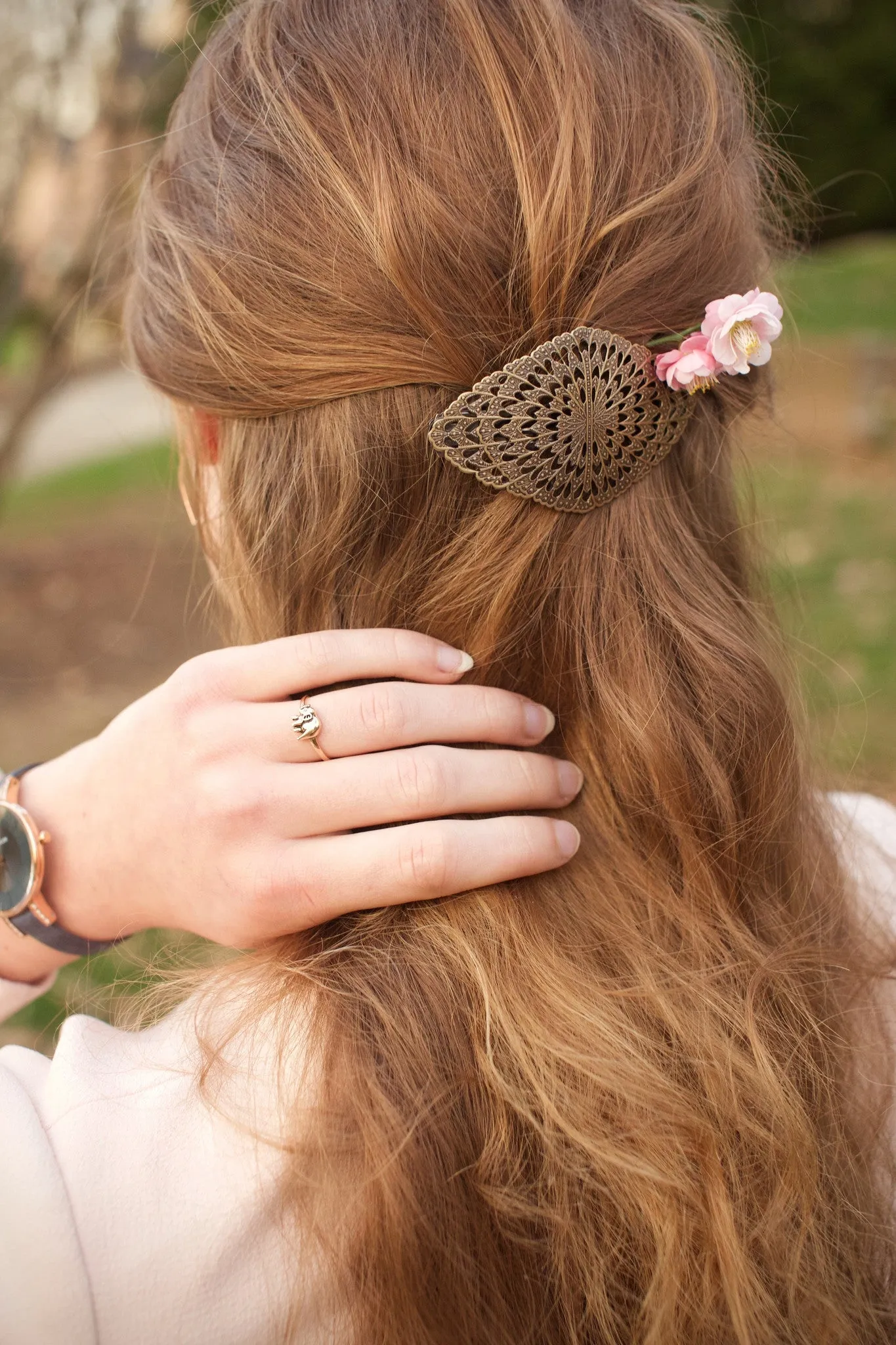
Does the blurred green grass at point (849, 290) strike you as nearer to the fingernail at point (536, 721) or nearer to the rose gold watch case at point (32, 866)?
the fingernail at point (536, 721)

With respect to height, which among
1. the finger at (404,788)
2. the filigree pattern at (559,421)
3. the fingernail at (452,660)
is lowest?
the finger at (404,788)

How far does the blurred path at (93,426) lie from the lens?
10984mm

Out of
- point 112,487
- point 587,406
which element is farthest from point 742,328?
point 112,487

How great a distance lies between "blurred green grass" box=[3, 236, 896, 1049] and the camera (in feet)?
7.72

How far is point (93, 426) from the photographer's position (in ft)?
41.5

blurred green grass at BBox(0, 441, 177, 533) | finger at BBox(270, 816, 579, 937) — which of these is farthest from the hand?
blurred green grass at BBox(0, 441, 177, 533)

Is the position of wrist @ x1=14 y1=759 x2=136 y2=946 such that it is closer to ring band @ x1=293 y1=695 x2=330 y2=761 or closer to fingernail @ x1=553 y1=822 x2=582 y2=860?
ring band @ x1=293 y1=695 x2=330 y2=761

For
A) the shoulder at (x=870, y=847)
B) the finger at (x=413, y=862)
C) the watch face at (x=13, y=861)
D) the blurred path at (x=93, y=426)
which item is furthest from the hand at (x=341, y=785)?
the blurred path at (x=93, y=426)

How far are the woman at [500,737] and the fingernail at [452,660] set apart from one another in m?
0.03

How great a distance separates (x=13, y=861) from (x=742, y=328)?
4.34 feet

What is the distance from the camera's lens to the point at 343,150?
121cm

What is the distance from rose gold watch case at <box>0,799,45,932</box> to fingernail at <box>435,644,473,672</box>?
0.74 metres

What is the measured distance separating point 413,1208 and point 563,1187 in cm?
18

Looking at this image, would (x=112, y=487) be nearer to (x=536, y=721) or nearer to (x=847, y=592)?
(x=847, y=592)
